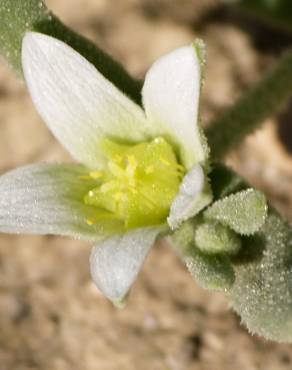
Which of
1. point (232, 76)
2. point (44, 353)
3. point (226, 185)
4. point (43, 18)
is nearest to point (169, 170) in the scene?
point (226, 185)

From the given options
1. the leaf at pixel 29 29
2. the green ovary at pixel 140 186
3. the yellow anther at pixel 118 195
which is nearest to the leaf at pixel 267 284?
the green ovary at pixel 140 186

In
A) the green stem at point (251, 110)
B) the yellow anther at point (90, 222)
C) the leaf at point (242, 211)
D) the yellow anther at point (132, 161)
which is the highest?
the leaf at point (242, 211)

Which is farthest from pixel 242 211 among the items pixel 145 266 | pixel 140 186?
pixel 145 266

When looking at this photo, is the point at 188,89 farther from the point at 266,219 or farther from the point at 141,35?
the point at 141,35

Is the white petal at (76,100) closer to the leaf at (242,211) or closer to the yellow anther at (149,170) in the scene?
the yellow anther at (149,170)

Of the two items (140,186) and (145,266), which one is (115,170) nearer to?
(140,186)

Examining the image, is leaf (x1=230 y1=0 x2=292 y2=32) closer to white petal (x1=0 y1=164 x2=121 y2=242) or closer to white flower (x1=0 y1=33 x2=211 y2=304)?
white flower (x1=0 y1=33 x2=211 y2=304)

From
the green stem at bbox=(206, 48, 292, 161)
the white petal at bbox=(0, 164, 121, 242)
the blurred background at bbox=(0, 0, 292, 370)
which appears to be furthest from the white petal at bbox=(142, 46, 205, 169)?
the blurred background at bbox=(0, 0, 292, 370)
